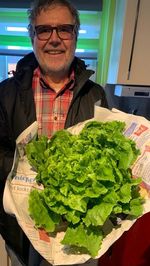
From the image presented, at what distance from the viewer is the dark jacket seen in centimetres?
89

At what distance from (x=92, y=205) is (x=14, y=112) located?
21.0 inches

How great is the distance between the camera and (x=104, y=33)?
1493 mm

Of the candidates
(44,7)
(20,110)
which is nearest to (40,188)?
(20,110)

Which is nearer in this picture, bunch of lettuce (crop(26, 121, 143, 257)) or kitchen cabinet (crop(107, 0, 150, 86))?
bunch of lettuce (crop(26, 121, 143, 257))

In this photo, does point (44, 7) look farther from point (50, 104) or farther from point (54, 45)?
point (50, 104)

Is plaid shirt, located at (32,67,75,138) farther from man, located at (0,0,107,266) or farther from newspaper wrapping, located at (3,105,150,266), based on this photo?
newspaper wrapping, located at (3,105,150,266)

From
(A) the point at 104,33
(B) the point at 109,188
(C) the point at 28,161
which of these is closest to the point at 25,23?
(A) the point at 104,33

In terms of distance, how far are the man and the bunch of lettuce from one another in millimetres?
387

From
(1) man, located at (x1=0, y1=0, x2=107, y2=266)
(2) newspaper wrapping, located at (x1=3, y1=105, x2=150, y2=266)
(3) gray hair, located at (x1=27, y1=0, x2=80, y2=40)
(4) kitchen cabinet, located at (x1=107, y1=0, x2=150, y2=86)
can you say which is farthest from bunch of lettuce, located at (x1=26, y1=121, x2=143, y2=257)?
(4) kitchen cabinet, located at (x1=107, y1=0, x2=150, y2=86)

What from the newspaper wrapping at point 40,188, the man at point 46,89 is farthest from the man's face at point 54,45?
the newspaper wrapping at point 40,188

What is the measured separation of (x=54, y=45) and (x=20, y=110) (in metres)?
0.26

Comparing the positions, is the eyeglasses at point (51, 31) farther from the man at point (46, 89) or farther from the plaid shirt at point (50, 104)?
the plaid shirt at point (50, 104)

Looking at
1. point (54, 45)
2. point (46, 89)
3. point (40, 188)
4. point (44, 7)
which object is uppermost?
point (44, 7)

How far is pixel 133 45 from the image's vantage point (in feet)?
3.84
